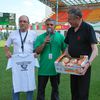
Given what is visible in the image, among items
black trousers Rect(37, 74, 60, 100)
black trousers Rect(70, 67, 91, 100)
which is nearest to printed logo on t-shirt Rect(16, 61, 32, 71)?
black trousers Rect(37, 74, 60, 100)

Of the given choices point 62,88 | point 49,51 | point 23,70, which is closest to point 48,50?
point 49,51

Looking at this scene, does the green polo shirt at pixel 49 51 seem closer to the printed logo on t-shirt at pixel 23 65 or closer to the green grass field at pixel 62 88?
the printed logo on t-shirt at pixel 23 65

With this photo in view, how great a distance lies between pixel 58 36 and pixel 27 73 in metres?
0.87

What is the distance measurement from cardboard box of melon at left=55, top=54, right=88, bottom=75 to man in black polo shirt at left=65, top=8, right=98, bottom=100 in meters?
0.07

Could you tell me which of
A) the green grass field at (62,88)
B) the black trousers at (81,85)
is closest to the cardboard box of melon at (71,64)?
the black trousers at (81,85)

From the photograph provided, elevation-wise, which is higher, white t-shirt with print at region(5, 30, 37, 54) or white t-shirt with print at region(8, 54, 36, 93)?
white t-shirt with print at region(5, 30, 37, 54)

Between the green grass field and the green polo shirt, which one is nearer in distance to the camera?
the green polo shirt

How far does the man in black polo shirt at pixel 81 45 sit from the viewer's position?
206 inches

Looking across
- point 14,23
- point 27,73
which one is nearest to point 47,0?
point 14,23

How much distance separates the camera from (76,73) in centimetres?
524

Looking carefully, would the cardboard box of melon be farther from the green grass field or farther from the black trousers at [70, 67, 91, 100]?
the green grass field

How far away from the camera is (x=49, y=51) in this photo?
6387 millimetres

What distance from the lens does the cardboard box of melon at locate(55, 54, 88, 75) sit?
5211 millimetres

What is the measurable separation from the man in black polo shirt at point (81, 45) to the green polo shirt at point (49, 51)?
84cm
